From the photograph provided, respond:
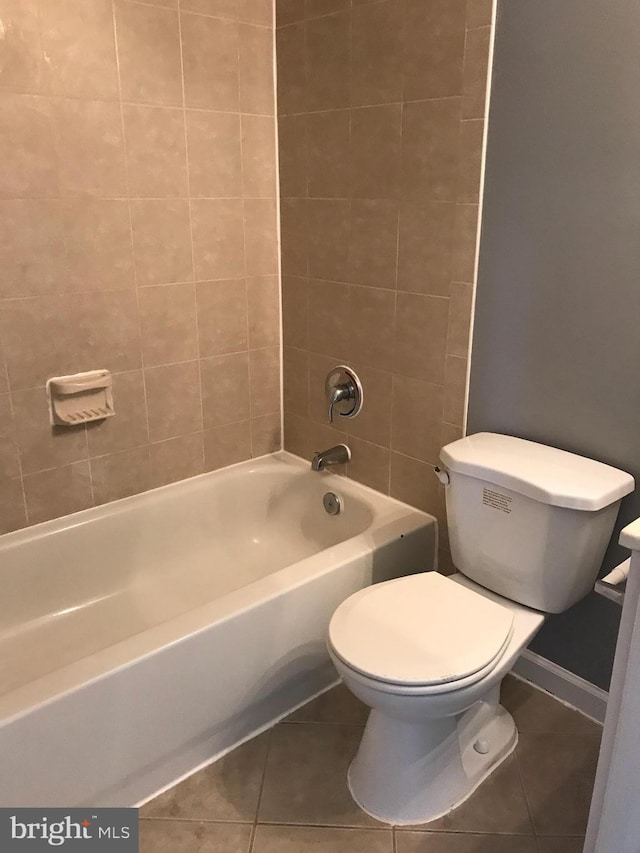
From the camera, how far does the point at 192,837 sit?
61.7 inches

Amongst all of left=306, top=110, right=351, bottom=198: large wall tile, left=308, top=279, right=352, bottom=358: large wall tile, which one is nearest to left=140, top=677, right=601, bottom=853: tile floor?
left=308, top=279, right=352, bottom=358: large wall tile

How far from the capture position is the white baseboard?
189 centimetres

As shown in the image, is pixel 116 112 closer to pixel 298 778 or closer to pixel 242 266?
pixel 242 266

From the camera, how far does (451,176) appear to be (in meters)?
1.84

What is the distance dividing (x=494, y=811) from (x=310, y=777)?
442 mm

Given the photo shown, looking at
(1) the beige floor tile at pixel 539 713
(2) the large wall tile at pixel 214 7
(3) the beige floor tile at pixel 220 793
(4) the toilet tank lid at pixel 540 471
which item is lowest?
(3) the beige floor tile at pixel 220 793

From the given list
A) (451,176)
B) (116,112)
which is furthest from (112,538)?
(451,176)

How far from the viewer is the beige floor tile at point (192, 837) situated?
154cm

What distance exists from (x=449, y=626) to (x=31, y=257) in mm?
1444

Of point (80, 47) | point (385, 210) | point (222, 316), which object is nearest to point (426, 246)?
point (385, 210)

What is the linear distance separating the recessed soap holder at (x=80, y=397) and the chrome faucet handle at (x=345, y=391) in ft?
2.24

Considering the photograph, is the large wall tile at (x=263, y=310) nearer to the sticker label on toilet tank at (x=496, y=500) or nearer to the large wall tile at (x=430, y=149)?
the large wall tile at (x=430, y=149)

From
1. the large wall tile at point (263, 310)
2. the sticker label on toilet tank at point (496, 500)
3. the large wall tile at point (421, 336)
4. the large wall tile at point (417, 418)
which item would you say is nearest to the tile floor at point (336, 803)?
the sticker label on toilet tank at point (496, 500)

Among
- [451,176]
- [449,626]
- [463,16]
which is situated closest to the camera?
[449,626]
